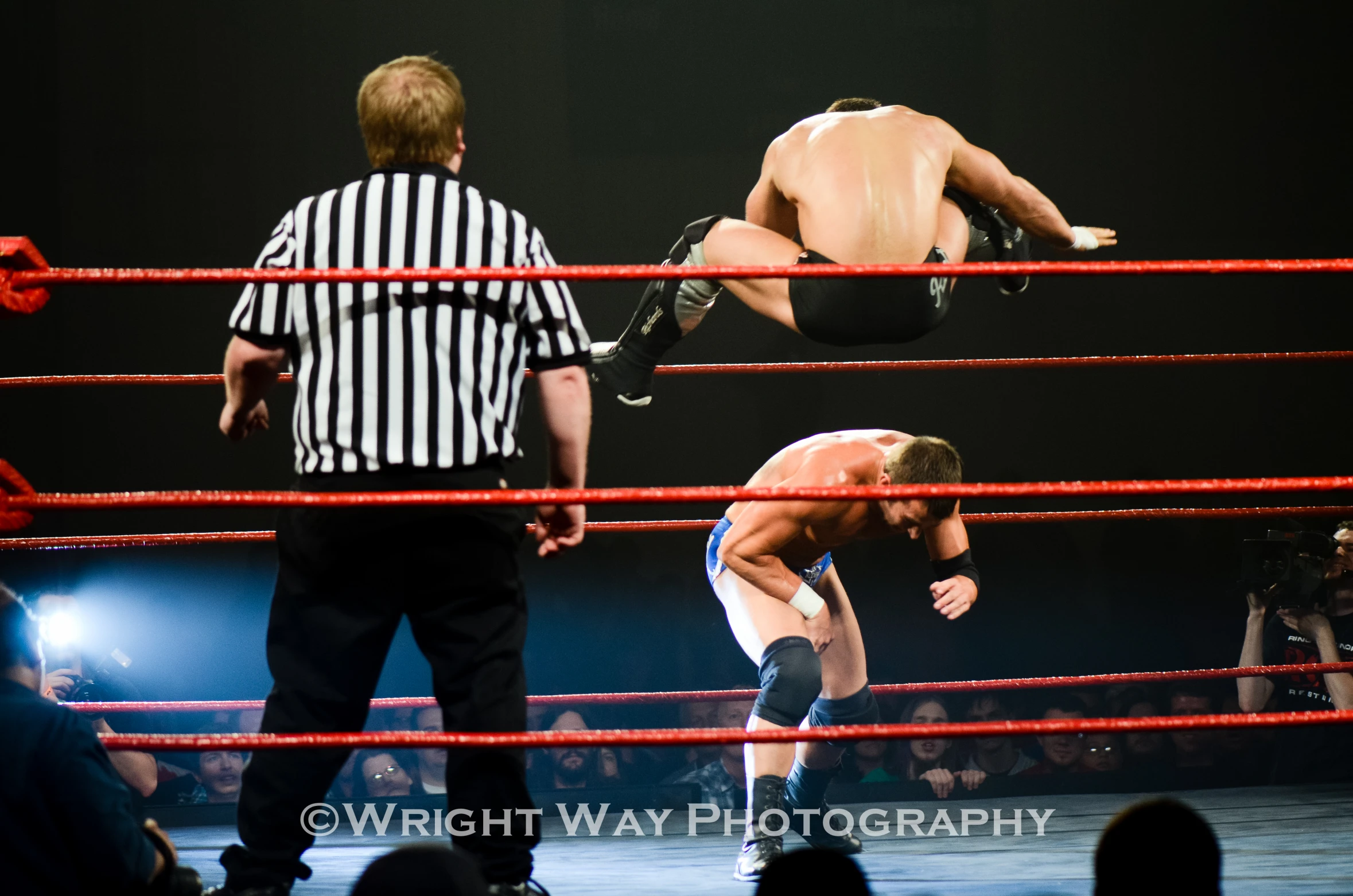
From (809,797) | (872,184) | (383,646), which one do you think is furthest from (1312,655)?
(383,646)

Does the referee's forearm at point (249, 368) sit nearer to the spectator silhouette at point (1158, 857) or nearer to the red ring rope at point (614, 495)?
the red ring rope at point (614, 495)

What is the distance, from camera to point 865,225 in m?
2.14

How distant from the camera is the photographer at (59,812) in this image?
3.86 ft

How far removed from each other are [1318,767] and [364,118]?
2.96 metres

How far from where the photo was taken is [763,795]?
7.56ft

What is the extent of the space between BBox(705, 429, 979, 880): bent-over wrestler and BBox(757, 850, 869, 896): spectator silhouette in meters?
1.22

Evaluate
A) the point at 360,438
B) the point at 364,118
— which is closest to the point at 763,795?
the point at 360,438

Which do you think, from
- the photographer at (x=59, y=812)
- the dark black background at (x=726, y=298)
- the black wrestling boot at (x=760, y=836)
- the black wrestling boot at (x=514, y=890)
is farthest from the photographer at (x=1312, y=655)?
the photographer at (x=59, y=812)

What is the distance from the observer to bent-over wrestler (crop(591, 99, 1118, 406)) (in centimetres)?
215

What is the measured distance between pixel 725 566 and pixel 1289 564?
142 cm

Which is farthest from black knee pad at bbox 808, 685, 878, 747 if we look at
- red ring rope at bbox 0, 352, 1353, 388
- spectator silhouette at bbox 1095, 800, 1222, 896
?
spectator silhouette at bbox 1095, 800, 1222, 896

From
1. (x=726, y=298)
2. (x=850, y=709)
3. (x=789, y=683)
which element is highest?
(x=726, y=298)

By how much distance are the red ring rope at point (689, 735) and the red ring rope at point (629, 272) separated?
0.48m

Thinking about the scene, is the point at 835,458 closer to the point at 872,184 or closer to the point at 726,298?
the point at 872,184
